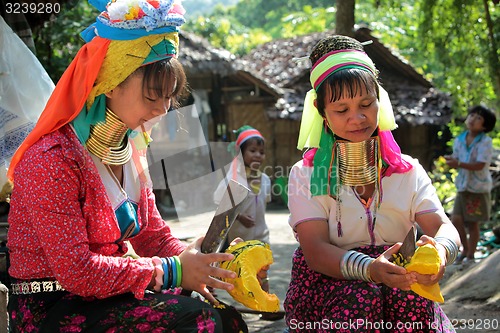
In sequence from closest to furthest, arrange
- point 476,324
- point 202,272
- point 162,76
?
point 202,272 < point 162,76 < point 476,324

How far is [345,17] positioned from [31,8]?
465 cm

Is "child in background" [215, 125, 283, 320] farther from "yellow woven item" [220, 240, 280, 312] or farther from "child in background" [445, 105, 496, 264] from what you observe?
"child in background" [445, 105, 496, 264]

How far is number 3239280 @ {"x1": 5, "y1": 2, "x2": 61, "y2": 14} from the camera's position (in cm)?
389

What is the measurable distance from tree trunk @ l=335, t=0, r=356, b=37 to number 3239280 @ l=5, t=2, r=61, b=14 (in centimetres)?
438

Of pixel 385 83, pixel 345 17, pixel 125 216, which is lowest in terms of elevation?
pixel 385 83

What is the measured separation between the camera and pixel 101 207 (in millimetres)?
2230

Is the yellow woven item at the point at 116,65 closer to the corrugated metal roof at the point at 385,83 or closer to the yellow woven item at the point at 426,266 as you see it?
the yellow woven item at the point at 426,266

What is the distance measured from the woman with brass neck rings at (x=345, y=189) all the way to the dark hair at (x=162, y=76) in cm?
69

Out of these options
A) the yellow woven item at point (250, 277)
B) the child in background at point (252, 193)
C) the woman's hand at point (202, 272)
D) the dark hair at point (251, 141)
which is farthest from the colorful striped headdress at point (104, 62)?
the dark hair at point (251, 141)

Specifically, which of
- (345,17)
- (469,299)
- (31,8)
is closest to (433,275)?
(469,299)

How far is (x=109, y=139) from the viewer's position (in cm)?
234

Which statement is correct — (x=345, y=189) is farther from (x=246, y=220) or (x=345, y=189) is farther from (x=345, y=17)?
(x=345, y=17)

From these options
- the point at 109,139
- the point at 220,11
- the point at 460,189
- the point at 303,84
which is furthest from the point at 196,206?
the point at 220,11

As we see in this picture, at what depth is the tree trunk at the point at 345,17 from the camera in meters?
7.77
